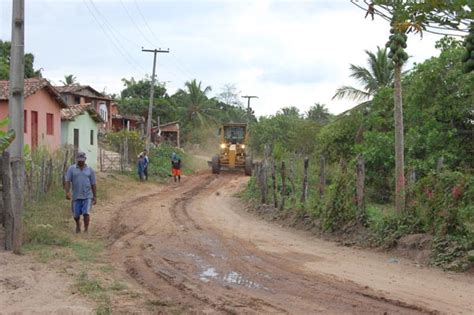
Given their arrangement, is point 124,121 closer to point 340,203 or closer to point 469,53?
point 340,203

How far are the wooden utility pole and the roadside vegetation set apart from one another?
6498mm

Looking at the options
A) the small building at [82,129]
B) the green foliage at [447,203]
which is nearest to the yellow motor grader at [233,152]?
the small building at [82,129]

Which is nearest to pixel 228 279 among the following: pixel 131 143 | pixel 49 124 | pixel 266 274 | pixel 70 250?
pixel 266 274

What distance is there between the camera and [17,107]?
403 inches

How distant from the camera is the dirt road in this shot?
6980 mm

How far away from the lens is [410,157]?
839 inches

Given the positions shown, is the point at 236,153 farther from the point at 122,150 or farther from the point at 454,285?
the point at 454,285

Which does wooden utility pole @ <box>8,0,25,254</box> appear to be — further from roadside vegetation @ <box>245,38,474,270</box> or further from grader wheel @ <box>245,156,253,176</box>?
grader wheel @ <box>245,156,253,176</box>

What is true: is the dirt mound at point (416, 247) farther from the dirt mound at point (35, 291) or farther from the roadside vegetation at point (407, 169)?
the dirt mound at point (35, 291)

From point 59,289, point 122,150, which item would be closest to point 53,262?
→ point 59,289

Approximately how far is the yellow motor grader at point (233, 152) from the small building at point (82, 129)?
7.13 m

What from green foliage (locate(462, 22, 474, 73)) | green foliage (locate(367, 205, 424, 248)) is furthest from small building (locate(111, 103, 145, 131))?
green foliage (locate(462, 22, 474, 73))

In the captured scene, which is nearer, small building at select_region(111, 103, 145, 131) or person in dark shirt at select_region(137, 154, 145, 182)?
person in dark shirt at select_region(137, 154, 145, 182)

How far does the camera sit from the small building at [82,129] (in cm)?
3375
